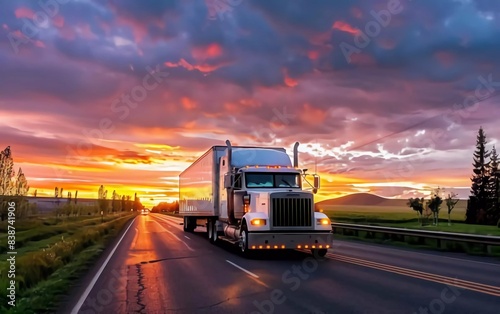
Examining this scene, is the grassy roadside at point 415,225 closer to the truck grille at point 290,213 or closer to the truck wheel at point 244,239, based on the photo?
the truck wheel at point 244,239

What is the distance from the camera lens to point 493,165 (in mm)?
105312

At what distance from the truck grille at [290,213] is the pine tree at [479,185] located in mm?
76991

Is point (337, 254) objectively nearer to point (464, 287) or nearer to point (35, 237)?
point (464, 287)

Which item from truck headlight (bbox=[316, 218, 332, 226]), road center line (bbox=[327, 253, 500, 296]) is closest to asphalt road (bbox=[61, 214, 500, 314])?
road center line (bbox=[327, 253, 500, 296])

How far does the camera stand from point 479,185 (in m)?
98.5

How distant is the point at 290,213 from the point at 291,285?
20.0 feet

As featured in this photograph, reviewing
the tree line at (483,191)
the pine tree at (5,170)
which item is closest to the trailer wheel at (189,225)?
the pine tree at (5,170)

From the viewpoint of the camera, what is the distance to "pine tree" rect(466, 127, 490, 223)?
90.2 m

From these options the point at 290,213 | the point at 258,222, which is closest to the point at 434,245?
the point at 290,213

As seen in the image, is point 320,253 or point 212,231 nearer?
point 320,253

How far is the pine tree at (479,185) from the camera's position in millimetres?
90250

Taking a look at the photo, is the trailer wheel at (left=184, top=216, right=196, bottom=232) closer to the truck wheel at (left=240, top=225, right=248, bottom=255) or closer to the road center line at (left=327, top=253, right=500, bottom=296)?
the truck wheel at (left=240, top=225, right=248, bottom=255)

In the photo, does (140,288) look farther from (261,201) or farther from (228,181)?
(228,181)

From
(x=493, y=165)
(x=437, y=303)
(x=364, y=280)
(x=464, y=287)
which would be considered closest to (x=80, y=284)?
(x=364, y=280)
